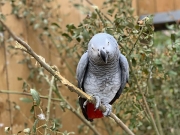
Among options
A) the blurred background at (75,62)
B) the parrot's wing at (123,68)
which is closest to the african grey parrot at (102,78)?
the parrot's wing at (123,68)

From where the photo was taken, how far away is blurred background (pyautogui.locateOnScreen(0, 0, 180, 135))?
38.4 inches

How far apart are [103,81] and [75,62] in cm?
69

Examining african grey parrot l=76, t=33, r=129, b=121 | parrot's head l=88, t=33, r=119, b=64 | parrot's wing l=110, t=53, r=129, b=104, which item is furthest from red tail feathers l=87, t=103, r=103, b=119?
parrot's head l=88, t=33, r=119, b=64

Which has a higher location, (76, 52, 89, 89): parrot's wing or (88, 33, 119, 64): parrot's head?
(88, 33, 119, 64): parrot's head

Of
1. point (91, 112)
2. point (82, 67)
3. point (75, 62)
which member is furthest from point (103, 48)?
point (75, 62)

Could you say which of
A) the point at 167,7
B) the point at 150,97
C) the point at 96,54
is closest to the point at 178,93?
the point at 150,97

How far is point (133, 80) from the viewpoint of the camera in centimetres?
102

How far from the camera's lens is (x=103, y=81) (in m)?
0.83

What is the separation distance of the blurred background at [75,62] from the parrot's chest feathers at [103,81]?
0.11 metres

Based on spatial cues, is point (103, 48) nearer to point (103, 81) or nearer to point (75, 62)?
point (103, 81)

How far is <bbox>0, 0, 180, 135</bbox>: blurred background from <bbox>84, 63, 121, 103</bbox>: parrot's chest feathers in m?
0.11

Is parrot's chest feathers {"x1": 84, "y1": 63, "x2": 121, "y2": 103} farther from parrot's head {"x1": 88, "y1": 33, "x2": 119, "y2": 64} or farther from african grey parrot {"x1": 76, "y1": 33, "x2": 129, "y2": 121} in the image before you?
parrot's head {"x1": 88, "y1": 33, "x2": 119, "y2": 64}

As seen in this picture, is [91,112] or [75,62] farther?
[75,62]

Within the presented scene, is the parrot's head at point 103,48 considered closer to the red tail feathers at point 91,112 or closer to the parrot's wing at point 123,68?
the parrot's wing at point 123,68
